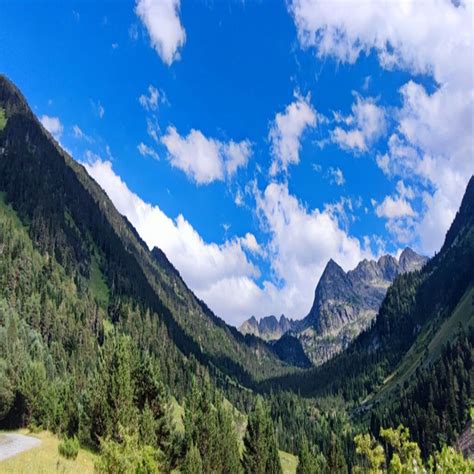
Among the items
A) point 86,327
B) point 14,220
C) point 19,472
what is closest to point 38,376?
point 19,472

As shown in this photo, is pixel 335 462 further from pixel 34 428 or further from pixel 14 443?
pixel 14 443

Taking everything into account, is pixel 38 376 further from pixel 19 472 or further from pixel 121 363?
pixel 19 472

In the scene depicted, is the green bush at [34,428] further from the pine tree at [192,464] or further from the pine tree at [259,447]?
the pine tree at [259,447]

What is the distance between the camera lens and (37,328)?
5202 inches

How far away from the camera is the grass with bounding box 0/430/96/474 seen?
25475 millimetres

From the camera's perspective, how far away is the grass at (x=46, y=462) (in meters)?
25.5

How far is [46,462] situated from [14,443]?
9.92m

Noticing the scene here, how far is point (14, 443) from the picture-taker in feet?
121

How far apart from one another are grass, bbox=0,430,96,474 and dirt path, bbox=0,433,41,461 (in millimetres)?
662

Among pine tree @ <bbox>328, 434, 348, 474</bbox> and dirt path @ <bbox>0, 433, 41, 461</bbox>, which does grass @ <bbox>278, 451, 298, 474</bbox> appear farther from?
dirt path @ <bbox>0, 433, 41, 461</bbox>

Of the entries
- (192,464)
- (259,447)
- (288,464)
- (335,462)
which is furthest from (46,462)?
(288,464)

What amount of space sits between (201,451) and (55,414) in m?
16.8

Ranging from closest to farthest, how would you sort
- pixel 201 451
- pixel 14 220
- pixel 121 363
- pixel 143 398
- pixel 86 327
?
pixel 121 363 → pixel 143 398 → pixel 201 451 → pixel 86 327 → pixel 14 220

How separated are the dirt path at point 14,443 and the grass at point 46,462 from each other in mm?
662
